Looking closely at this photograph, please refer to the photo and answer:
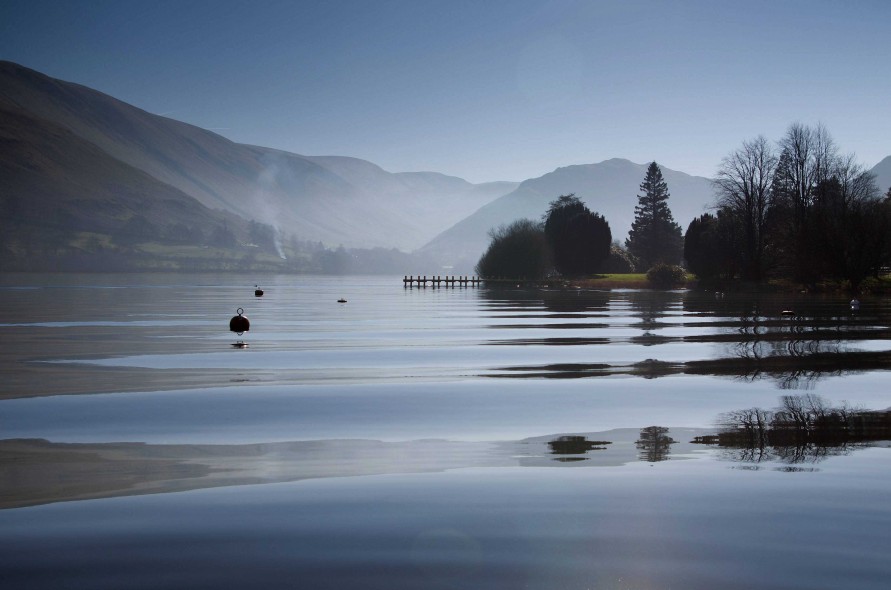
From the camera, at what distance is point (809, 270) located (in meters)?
82.9

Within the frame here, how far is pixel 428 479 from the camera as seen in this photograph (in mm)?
10312

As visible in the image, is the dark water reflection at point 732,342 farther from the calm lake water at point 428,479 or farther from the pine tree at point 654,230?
the pine tree at point 654,230

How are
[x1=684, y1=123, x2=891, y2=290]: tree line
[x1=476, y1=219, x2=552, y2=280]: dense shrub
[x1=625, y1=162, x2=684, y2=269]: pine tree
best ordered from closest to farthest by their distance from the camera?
[x1=684, y1=123, x2=891, y2=290]: tree line, [x1=476, y1=219, x2=552, y2=280]: dense shrub, [x1=625, y1=162, x2=684, y2=269]: pine tree

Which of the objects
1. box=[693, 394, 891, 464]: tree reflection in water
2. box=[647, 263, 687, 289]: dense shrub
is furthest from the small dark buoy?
box=[647, 263, 687, 289]: dense shrub

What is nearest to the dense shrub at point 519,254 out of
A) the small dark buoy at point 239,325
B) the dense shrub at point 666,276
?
the dense shrub at point 666,276

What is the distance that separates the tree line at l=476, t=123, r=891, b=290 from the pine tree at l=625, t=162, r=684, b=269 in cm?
23

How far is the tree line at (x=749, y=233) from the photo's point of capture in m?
79.9

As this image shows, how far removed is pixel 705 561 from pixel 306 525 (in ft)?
12.6

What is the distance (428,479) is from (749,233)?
353ft

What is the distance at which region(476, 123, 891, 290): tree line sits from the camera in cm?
7988

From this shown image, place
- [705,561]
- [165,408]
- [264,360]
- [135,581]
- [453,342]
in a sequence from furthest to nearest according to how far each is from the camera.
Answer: [453,342] < [264,360] < [165,408] < [705,561] < [135,581]

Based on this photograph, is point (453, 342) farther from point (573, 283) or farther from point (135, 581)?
point (573, 283)

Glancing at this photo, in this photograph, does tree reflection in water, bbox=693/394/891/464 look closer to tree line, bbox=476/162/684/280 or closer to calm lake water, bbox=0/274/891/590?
calm lake water, bbox=0/274/891/590

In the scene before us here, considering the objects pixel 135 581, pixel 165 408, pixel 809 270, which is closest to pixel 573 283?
pixel 809 270
